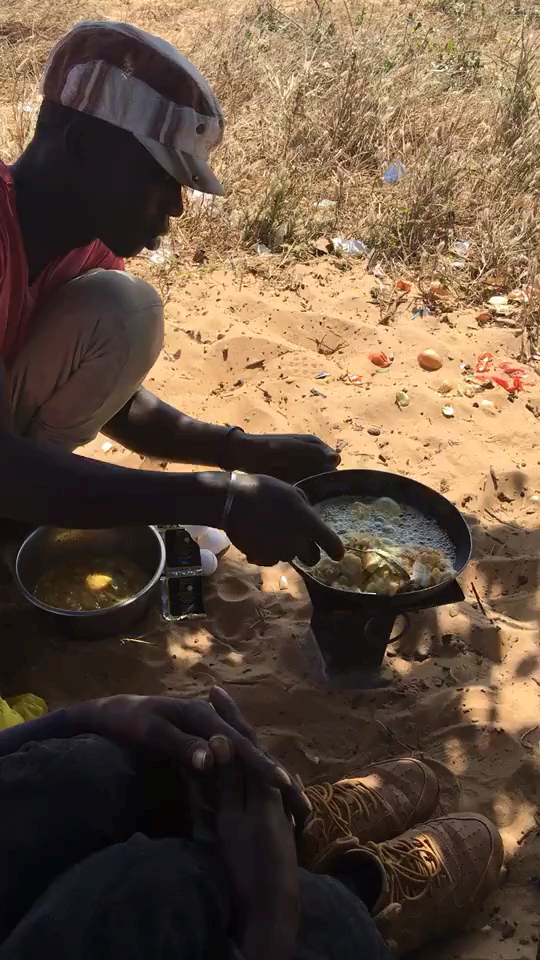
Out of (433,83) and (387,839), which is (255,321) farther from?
(433,83)

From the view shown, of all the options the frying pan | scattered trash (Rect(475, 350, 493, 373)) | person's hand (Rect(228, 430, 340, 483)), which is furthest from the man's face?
scattered trash (Rect(475, 350, 493, 373))

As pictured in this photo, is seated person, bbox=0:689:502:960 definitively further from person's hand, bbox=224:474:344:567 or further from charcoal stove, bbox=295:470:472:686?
charcoal stove, bbox=295:470:472:686

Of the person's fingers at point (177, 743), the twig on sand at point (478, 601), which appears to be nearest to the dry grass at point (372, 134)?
the twig on sand at point (478, 601)

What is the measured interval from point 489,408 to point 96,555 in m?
1.92

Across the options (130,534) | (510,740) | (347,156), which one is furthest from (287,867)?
(347,156)

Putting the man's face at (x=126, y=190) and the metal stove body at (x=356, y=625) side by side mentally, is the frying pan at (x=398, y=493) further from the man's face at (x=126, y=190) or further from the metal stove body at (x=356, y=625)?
the man's face at (x=126, y=190)

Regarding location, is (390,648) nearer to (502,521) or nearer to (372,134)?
(502,521)

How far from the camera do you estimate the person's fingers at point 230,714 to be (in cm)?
150

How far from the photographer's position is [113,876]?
125cm

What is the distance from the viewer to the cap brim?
199 centimetres

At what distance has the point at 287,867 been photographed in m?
1.34

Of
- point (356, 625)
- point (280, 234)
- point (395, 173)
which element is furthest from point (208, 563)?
point (395, 173)

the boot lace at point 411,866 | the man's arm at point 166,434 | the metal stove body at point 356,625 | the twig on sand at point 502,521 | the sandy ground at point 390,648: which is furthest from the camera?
the twig on sand at point 502,521

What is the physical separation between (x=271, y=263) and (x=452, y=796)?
3.11 meters
